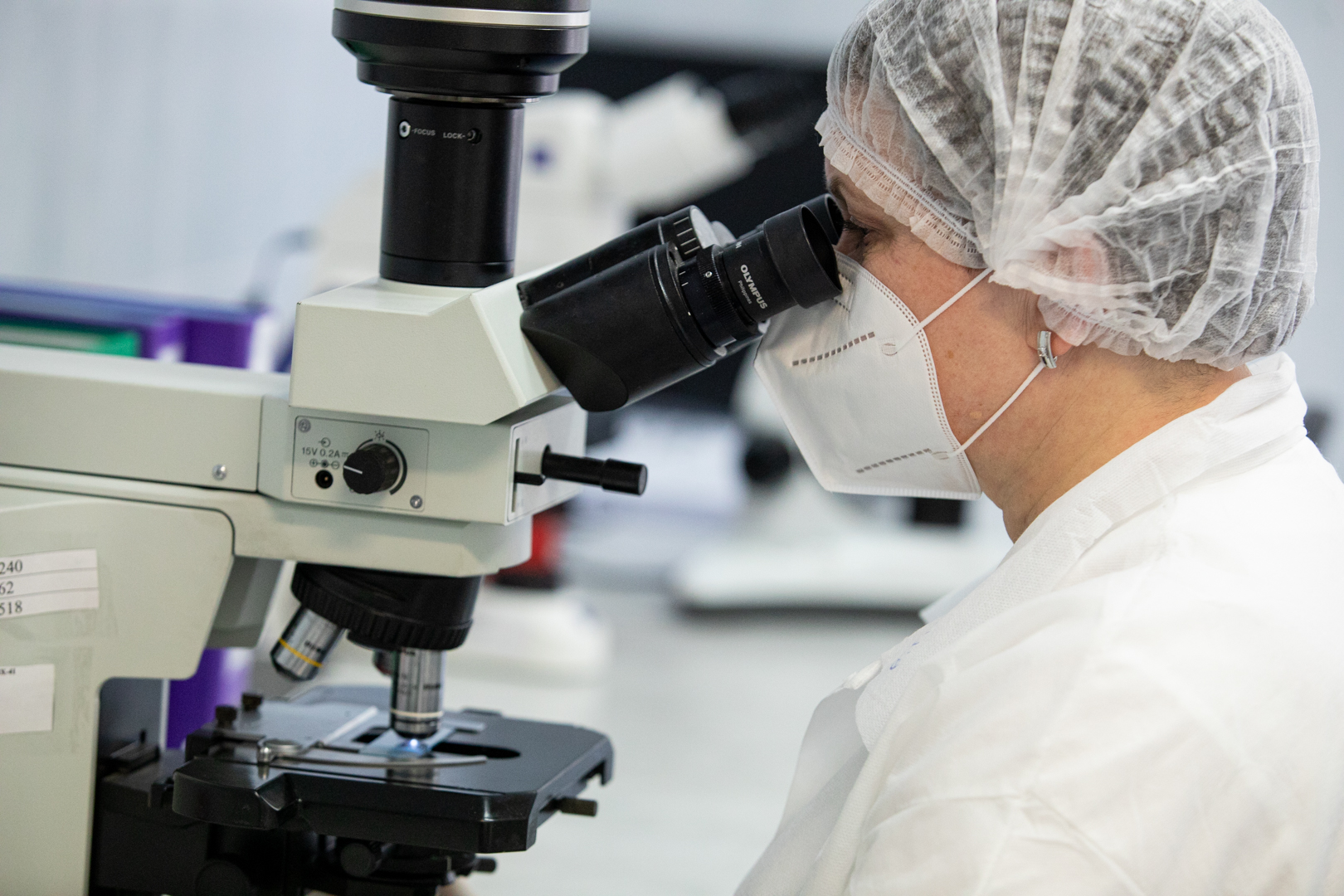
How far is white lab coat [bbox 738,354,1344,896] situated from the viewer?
643 millimetres

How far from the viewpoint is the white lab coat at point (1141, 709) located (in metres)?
0.64

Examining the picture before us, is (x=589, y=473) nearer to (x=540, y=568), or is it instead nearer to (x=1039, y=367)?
(x=1039, y=367)

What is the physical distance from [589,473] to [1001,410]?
0.90 ft

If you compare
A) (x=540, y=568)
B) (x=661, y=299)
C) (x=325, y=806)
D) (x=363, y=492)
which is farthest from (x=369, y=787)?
(x=540, y=568)

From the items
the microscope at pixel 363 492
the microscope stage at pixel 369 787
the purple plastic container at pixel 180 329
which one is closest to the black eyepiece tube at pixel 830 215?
the microscope at pixel 363 492

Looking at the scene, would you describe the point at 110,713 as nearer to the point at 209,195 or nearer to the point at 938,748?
the point at 938,748

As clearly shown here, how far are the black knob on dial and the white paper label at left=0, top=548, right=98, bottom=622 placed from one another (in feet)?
0.67

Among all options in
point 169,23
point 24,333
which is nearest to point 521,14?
point 24,333

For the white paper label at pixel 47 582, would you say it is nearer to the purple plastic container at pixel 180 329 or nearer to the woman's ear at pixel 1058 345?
the purple plastic container at pixel 180 329

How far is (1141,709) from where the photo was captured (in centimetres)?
65

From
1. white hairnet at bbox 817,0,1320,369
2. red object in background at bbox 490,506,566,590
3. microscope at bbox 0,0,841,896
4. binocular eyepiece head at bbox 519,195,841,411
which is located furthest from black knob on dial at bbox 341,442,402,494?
red object in background at bbox 490,506,566,590

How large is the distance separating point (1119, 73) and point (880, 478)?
1.13 feet

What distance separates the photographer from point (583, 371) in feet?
2.66

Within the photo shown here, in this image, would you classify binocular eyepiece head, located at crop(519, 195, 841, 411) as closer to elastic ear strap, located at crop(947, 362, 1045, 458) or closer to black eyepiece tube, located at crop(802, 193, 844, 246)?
black eyepiece tube, located at crop(802, 193, 844, 246)
